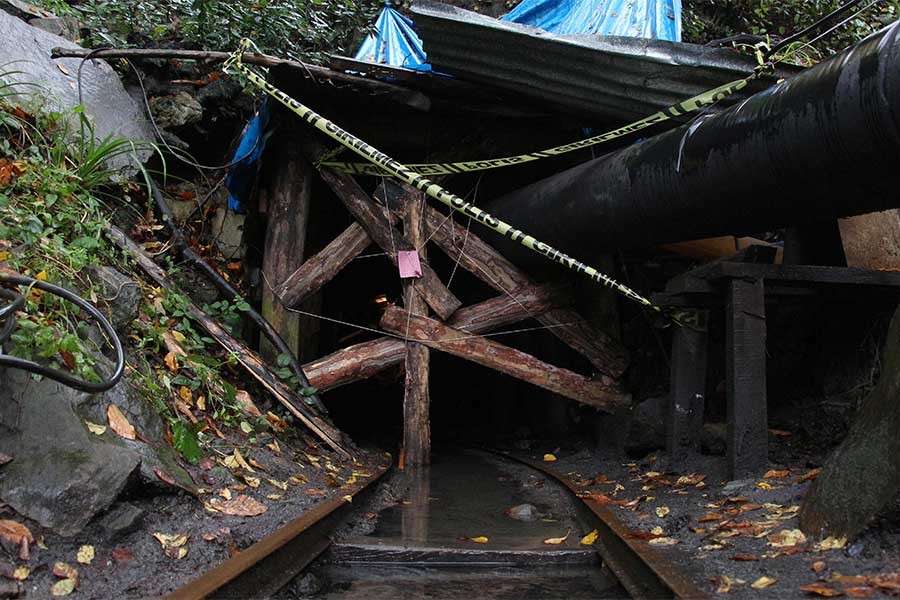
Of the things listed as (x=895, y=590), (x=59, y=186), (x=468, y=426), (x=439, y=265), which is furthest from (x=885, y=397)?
(x=468, y=426)

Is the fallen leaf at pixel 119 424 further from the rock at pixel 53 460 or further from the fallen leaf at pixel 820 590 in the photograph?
the fallen leaf at pixel 820 590

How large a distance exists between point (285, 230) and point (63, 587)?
4107mm

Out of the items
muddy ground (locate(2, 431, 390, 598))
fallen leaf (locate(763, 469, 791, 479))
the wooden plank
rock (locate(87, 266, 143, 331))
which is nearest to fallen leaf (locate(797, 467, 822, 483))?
fallen leaf (locate(763, 469, 791, 479))

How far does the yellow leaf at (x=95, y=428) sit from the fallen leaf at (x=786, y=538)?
266 cm

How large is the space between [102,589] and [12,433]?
70 cm

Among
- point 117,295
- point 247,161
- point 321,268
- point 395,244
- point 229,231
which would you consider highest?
point 247,161

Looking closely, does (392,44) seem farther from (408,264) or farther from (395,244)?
(408,264)

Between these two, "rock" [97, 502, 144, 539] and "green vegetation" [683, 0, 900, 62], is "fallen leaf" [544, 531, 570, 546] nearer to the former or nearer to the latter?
"rock" [97, 502, 144, 539]

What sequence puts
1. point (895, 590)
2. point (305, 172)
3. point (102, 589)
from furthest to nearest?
point (305, 172)
point (102, 589)
point (895, 590)

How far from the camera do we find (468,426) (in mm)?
9719

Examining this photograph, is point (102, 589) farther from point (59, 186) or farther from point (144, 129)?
point (144, 129)

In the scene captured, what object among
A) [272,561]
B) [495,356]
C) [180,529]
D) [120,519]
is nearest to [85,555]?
[120,519]

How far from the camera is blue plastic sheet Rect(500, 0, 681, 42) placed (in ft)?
18.0

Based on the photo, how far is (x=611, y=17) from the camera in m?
5.66
